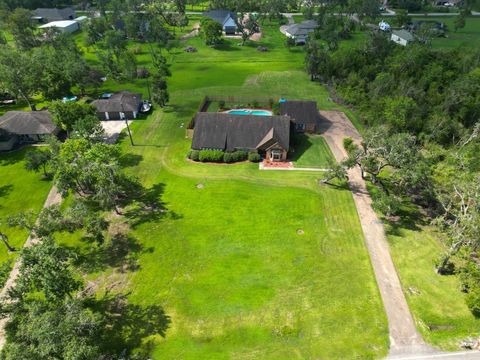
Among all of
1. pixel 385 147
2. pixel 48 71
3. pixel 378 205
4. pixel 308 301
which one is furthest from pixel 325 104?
pixel 48 71

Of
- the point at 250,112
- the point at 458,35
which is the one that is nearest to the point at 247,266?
the point at 250,112

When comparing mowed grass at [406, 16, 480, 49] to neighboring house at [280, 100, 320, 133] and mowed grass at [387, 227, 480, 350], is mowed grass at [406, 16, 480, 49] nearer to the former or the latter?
neighboring house at [280, 100, 320, 133]

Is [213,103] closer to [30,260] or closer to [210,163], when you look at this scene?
[210,163]

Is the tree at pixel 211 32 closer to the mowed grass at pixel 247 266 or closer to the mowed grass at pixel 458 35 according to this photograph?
the mowed grass at pixel 247 266

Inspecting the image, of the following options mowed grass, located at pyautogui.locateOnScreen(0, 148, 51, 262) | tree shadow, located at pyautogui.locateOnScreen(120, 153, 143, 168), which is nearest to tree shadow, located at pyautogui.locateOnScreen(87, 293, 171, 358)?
mowed grass, located at pyautogui.locateOnScreen(0, 148, 51, 262)

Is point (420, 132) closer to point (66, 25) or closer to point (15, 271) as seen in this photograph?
point (15, 271)
